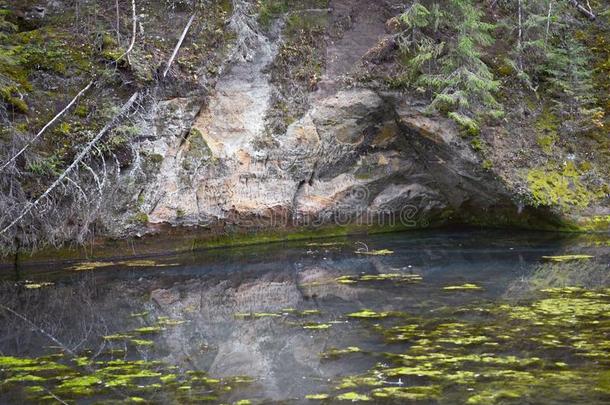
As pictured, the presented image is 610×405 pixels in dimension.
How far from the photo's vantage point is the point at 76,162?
11.8 m

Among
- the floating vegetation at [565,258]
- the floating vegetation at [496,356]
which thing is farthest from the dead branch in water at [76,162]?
the floating vegetation at [565,258]

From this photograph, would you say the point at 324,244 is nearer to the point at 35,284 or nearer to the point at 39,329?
the point at 35,284

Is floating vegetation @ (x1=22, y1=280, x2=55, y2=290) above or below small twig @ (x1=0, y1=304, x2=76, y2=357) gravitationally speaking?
above

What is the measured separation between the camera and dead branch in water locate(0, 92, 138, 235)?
10977 mm

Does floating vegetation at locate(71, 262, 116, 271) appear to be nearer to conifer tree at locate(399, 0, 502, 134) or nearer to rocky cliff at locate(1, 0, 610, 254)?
rocky cliff at locate(1, 0, 610, 254)

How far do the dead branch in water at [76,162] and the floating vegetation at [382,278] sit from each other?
5.17 metres

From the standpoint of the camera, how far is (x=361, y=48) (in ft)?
49.5

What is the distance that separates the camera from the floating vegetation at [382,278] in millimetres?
9804

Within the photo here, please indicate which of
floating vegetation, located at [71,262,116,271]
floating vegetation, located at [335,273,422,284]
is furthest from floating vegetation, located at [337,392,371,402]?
floating vegetation, located at [71,262,116,271]

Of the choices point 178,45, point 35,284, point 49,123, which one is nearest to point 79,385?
point 35,284

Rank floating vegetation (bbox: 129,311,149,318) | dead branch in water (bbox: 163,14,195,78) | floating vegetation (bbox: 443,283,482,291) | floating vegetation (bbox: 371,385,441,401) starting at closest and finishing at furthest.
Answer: floating vegetation (bbox: 371,385,441,401)
floating vegetation (bbox: 129,311,149,318)
floating vegetation (bbox: 443,283,482,291)
dead branch in water (bbox: 163,14,195,78)

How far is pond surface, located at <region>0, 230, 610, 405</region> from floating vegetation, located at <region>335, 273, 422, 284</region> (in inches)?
1.8

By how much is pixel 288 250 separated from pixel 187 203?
7.06 feet

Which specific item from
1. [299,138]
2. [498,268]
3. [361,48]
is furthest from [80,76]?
[498,268]
